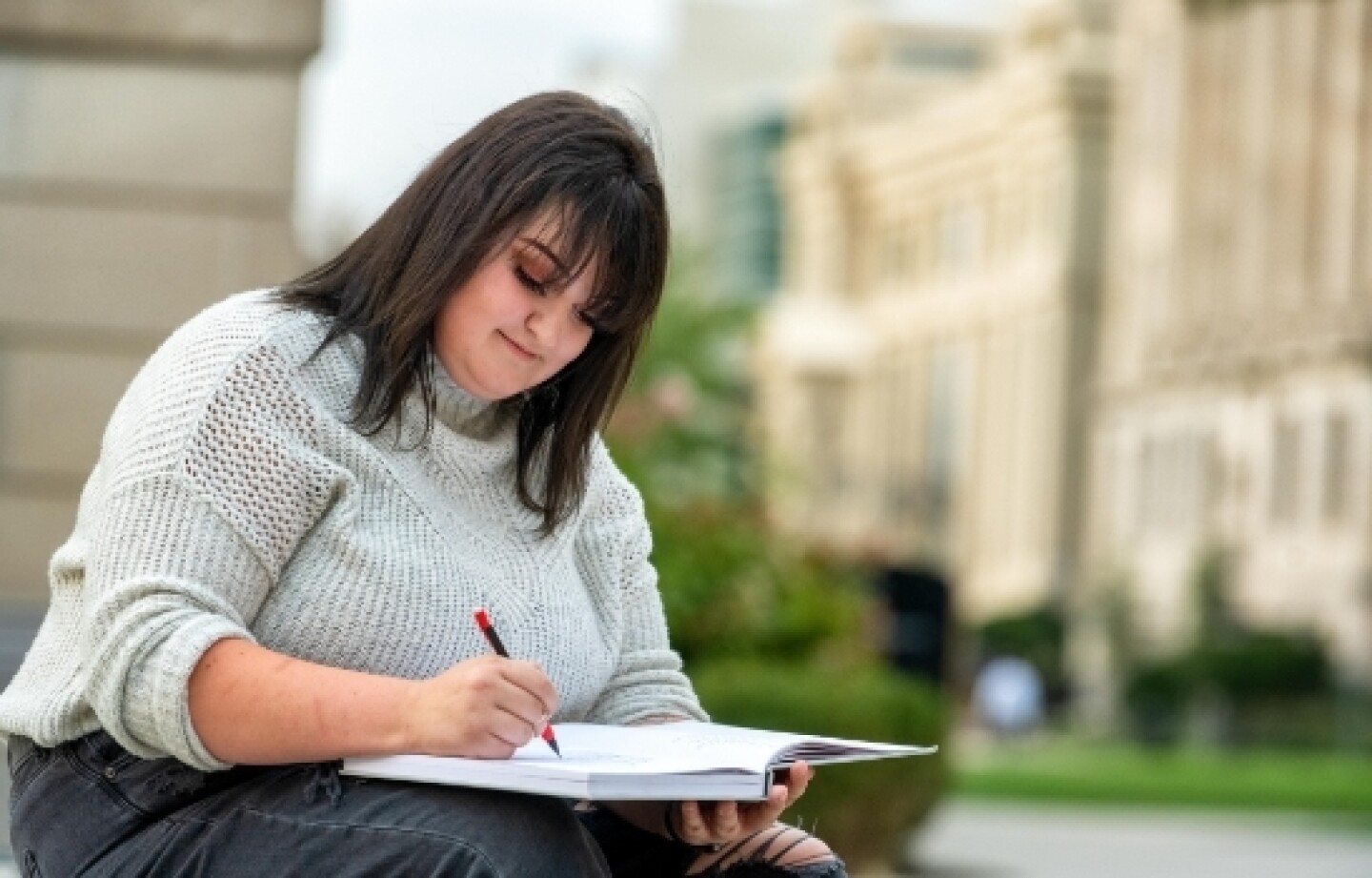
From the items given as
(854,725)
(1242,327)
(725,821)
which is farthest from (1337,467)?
(725,821)

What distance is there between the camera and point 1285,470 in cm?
5862

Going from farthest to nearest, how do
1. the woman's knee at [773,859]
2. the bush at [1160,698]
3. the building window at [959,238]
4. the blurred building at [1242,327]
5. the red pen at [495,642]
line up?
the building window at [959,238] → the blurred building at [1242,327] → the bush at [1160,698] → the woman's knee at [773,859] → the red pen at [495,642]

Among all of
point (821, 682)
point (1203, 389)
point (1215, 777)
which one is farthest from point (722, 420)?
point (1203, 389)

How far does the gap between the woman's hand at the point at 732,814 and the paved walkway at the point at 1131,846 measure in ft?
32.6

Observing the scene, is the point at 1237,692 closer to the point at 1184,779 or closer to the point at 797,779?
the point at 1184,779

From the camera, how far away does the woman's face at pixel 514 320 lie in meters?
2.59

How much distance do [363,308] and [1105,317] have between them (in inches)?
2936

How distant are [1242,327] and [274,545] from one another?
60932 mm

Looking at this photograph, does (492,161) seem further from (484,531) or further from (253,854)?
(253,854)

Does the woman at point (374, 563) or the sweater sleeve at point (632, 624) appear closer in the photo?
the woman at point (374, 563)

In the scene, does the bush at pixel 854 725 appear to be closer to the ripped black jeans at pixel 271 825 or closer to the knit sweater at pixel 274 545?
the knit sweater at pixel 274 545

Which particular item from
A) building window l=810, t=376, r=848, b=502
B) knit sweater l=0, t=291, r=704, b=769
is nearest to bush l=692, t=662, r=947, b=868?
knit sweater l=0, t=291, r=704, b=769

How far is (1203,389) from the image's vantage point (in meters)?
63.8

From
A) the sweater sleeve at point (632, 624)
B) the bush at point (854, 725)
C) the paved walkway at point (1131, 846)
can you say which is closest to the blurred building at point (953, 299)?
the paved walkway at point (1131, 846)
